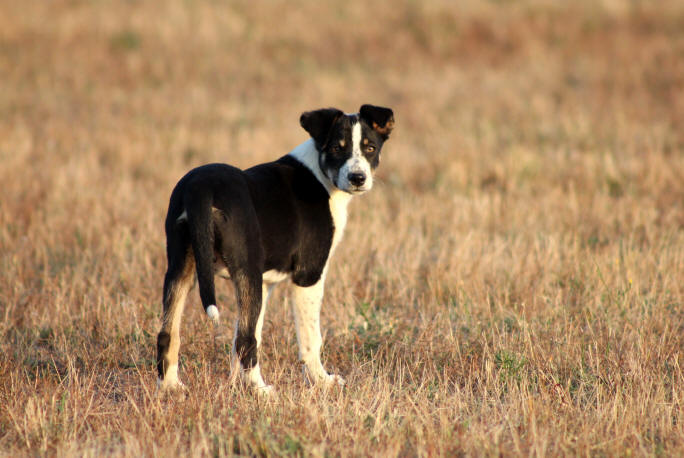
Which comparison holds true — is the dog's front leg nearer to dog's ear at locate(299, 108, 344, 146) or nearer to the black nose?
the black nose

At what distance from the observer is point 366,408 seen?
4.25 m

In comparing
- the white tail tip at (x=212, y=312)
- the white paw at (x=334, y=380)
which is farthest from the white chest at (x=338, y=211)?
the white tail tip at (x=212, y=312)

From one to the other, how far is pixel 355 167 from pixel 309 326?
3.79 feet

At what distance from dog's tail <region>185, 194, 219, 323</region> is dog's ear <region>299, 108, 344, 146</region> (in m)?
1.26

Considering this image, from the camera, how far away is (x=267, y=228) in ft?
15.5

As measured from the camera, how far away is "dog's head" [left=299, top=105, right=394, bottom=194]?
5.12 metres

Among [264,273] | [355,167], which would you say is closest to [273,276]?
[264,273]

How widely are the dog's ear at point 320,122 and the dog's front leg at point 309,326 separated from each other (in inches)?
41.2

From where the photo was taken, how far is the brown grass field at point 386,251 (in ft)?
13.4

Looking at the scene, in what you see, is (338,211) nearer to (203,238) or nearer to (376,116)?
(376,116)

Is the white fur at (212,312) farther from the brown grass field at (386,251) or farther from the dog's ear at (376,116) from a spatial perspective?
the dog's ear at (376,116)

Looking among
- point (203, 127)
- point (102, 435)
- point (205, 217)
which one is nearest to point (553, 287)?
point (205, 217)

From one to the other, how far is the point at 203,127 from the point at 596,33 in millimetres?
12636

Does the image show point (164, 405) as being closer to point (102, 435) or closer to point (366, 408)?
point (102, 435)
